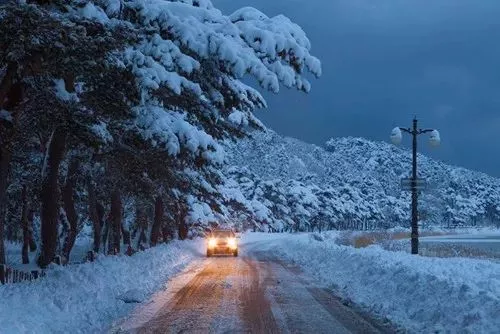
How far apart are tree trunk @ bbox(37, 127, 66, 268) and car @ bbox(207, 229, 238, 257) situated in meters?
20.1

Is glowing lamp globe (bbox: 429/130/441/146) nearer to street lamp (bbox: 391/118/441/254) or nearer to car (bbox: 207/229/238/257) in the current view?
street lamp (bbox: 391/118/441/254)

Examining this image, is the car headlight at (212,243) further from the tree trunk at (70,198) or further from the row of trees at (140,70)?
the row of trees at (140,70)

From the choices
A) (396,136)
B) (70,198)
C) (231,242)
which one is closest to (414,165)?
(396,136)

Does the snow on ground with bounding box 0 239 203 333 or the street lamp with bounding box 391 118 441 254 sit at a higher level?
the street lamp with bounding box 391 118 441 254

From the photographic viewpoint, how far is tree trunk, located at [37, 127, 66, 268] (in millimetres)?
16734

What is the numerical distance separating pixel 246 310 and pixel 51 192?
23.2ft

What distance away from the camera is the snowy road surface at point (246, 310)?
10.7 metres

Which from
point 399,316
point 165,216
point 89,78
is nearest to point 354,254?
point 399,316

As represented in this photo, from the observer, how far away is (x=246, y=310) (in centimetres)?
1282

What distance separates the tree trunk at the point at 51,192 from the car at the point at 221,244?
66.1 ft

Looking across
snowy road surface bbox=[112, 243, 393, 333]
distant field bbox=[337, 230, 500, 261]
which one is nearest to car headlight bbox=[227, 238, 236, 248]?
distant field bbox=[337, 230, 500, 261]

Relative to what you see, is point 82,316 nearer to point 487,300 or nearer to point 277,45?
point 277,45

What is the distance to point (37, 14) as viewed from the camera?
831 cm

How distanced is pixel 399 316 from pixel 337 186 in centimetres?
17203
